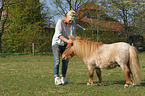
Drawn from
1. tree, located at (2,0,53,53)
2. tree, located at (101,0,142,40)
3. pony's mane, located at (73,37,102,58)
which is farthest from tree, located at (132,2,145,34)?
pony's mane, located at (73,37,102,58)

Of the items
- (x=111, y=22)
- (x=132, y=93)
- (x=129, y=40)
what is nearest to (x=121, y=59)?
(x=132, y=93)

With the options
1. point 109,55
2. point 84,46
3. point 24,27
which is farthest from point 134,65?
point 24,27

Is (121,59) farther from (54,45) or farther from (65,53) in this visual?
(54,45)

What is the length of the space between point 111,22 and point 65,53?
2689 cm

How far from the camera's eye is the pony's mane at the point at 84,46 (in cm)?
586

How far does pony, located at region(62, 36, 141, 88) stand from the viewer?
5.49 metres

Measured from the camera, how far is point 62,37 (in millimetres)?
6039

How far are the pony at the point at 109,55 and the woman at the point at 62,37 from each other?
0.29 meters

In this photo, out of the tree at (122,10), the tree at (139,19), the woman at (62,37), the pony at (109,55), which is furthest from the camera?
the tree at (139,19)

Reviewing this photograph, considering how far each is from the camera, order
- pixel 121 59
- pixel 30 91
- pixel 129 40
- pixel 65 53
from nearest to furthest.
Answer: pixel 30 91, pixel 121 59, pixel 65 53, pixel 129 40

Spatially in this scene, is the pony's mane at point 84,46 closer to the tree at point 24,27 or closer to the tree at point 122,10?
the tree at point 24,27

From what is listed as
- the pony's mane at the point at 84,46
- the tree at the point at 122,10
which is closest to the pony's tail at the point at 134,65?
the pony's mane at the point at 84,46

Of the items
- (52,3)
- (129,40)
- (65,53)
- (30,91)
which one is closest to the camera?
(30,91)

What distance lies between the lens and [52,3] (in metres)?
35.1
